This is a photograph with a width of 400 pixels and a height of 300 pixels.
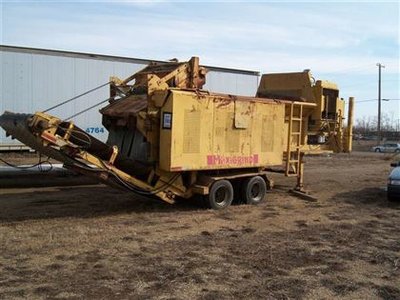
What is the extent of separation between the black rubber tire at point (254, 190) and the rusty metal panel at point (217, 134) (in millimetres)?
441

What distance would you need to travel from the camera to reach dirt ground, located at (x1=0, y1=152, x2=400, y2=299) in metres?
6.11

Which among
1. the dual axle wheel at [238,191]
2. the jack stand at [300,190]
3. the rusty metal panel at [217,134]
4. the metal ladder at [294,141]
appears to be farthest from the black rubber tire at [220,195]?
the jack stand at [300,190]

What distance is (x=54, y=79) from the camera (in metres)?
19.8

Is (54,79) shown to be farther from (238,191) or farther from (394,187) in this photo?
(394,187)

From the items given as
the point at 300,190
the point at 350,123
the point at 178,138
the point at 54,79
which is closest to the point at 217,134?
the point at 178,138

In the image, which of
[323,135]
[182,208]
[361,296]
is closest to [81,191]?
[182,208]

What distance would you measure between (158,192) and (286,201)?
12.2ft

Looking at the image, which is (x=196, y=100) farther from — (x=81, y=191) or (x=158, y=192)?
(x=81, y=191)

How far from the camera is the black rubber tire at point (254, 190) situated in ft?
40.3

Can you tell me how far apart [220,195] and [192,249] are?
3942 millimetres

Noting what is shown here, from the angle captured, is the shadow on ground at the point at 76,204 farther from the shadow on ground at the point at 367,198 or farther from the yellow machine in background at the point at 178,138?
the shadow on ground at the point at 367,198

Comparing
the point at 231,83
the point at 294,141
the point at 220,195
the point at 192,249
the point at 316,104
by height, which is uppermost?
the point at 231,83

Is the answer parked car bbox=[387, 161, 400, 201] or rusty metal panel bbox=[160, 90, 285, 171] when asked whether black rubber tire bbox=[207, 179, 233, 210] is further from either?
parked car bbox=[387, 161, 400, 201]

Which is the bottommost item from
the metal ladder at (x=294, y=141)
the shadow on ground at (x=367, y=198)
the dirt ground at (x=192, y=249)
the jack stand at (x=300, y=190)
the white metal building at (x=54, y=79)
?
the dirt ground at (x=192, y=249)
